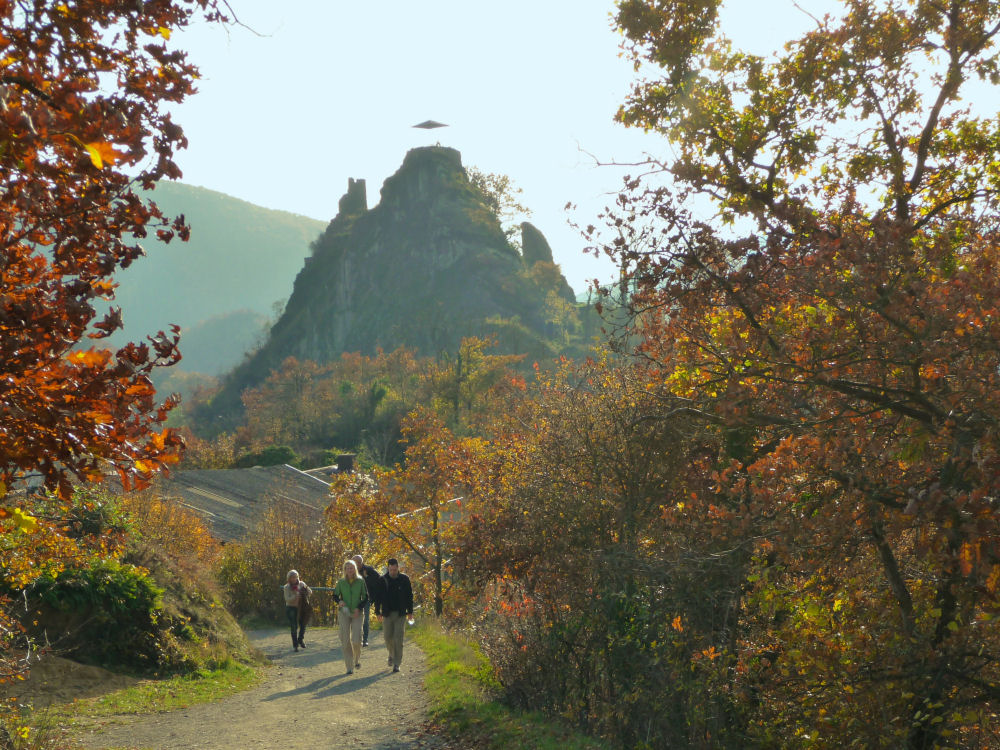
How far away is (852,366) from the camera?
585 cm

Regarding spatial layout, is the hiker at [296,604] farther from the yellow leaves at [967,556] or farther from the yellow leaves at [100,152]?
the yellow leaves at [100,152]

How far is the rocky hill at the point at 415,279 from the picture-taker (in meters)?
111

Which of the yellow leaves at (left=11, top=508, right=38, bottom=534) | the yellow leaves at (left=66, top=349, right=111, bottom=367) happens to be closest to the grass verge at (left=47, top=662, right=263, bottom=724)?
the yellow leaves at (left=11, top=508, right=38, bottom=534)

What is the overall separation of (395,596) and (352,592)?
1.15 meters

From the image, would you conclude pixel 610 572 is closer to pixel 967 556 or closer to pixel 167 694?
pixel 967 556

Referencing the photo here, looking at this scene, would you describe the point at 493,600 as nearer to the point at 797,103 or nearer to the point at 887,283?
the point at 797,103

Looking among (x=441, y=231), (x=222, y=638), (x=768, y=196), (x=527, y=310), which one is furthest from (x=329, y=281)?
(x=768, y=196)

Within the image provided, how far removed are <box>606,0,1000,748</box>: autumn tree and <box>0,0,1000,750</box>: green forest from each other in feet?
0.10

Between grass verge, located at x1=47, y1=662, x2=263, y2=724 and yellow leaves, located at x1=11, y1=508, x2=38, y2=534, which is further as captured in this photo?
grass verge, located at x1=47, y1=662, x2=263, y2=724

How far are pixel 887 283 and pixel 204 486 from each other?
38485mm

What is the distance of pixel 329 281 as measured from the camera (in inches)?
4990

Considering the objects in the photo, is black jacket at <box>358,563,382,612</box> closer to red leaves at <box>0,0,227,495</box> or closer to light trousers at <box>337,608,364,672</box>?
light trousers at <box>337,608,364,672</box>

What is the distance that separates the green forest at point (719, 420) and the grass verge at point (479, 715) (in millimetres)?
313

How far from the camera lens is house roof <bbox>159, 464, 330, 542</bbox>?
112 feet
